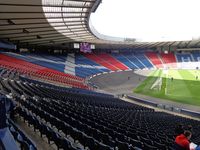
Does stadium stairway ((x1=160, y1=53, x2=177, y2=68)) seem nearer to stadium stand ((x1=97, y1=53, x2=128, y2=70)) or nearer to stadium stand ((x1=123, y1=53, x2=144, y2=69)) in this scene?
stadium stand ((x1=123, y1=53, x2=144, y2=69))

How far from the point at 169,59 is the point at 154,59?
4613mm

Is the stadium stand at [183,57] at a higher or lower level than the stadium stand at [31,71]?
higher

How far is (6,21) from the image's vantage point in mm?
26172

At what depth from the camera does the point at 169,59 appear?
281ft

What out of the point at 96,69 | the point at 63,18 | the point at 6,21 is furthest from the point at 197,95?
the point at 96,69

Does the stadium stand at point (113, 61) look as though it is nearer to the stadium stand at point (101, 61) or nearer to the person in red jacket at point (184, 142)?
the stadium stand at point (101, 61)

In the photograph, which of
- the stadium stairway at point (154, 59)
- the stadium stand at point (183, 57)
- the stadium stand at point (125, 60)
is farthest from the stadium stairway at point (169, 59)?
the stadium stand at point (125, 60)

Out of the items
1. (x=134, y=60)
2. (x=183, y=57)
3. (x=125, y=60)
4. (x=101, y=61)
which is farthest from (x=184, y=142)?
(x=183, y=57)

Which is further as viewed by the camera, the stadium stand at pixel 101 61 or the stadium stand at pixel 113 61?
the stadium stand at pixel 113 61

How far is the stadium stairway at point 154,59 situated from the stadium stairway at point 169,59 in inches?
65.7

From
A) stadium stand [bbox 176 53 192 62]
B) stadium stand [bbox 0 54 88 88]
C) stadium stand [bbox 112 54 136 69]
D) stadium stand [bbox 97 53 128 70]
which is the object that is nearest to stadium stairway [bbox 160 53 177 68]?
stadium stand [bbox 176 53 192 62]

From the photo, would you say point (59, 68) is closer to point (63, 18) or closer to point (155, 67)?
point (63, 18)

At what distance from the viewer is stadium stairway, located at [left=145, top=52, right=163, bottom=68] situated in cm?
8142

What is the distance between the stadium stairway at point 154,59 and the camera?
81.4 metres
